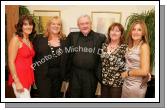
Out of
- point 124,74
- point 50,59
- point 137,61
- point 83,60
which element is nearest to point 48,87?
point 50,59

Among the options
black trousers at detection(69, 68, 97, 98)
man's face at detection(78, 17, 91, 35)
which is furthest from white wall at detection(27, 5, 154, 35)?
black trousers at detection(69, 68, 97, 98)

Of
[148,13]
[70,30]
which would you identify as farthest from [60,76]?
[148,13]

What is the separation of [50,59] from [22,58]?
0.25m

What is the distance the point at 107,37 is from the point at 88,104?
64 cm

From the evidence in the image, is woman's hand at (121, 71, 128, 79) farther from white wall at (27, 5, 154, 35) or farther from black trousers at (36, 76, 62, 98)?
black trousers at (36, 76, 62, 98)

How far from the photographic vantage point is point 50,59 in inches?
108

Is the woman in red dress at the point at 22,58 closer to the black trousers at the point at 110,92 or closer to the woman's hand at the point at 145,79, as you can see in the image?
the black trousers at the point at 110,92

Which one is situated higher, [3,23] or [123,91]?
[3,23]

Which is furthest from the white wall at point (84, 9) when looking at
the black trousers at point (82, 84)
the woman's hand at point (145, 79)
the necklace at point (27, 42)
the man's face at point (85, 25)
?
the woman's hand at point (145, 79)

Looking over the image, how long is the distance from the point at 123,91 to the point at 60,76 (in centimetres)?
60

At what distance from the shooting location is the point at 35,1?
275 centimetres

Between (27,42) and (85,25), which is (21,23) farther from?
(85,25)

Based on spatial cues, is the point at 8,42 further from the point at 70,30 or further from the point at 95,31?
the point at 95,31

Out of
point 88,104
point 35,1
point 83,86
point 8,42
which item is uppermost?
point 35,1
